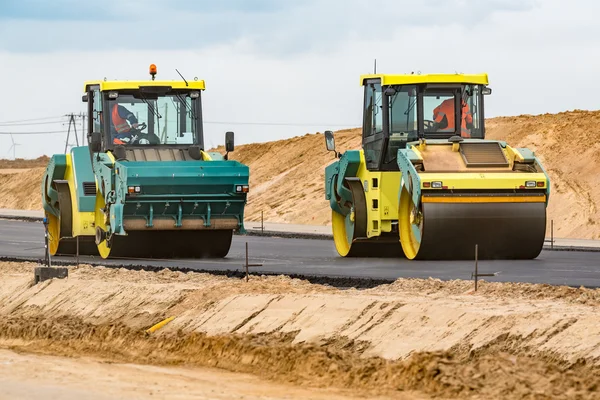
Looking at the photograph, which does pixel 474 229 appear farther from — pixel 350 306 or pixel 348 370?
pixel 348 370

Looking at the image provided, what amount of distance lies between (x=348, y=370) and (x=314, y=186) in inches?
1964

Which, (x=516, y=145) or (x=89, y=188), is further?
(x=516, y=145)

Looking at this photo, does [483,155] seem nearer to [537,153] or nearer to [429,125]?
[429,125]

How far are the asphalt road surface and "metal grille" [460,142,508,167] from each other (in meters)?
1.78

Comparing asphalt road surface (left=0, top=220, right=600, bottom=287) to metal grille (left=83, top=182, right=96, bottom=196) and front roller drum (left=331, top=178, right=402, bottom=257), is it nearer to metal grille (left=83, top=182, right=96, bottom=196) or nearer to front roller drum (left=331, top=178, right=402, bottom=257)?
front roller drum (left=331, top=178, right=402, bottom=257)

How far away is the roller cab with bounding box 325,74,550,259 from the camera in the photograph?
77.2 feet

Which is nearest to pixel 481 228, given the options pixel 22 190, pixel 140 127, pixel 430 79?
pixel 430 79

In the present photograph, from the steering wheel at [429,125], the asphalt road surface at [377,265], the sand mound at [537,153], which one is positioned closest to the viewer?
the asphalt road surface at [377,265]

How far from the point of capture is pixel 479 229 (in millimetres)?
23578

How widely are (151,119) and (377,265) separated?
5.65 meters

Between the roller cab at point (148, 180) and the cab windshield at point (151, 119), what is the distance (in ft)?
Answer: 0.06

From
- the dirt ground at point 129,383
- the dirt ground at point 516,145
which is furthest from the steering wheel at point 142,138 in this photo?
the dirt ground at point 516,145

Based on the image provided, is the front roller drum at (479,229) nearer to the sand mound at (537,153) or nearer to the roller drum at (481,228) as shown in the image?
the roller drum at (481,228)

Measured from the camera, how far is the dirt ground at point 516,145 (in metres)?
46.2
